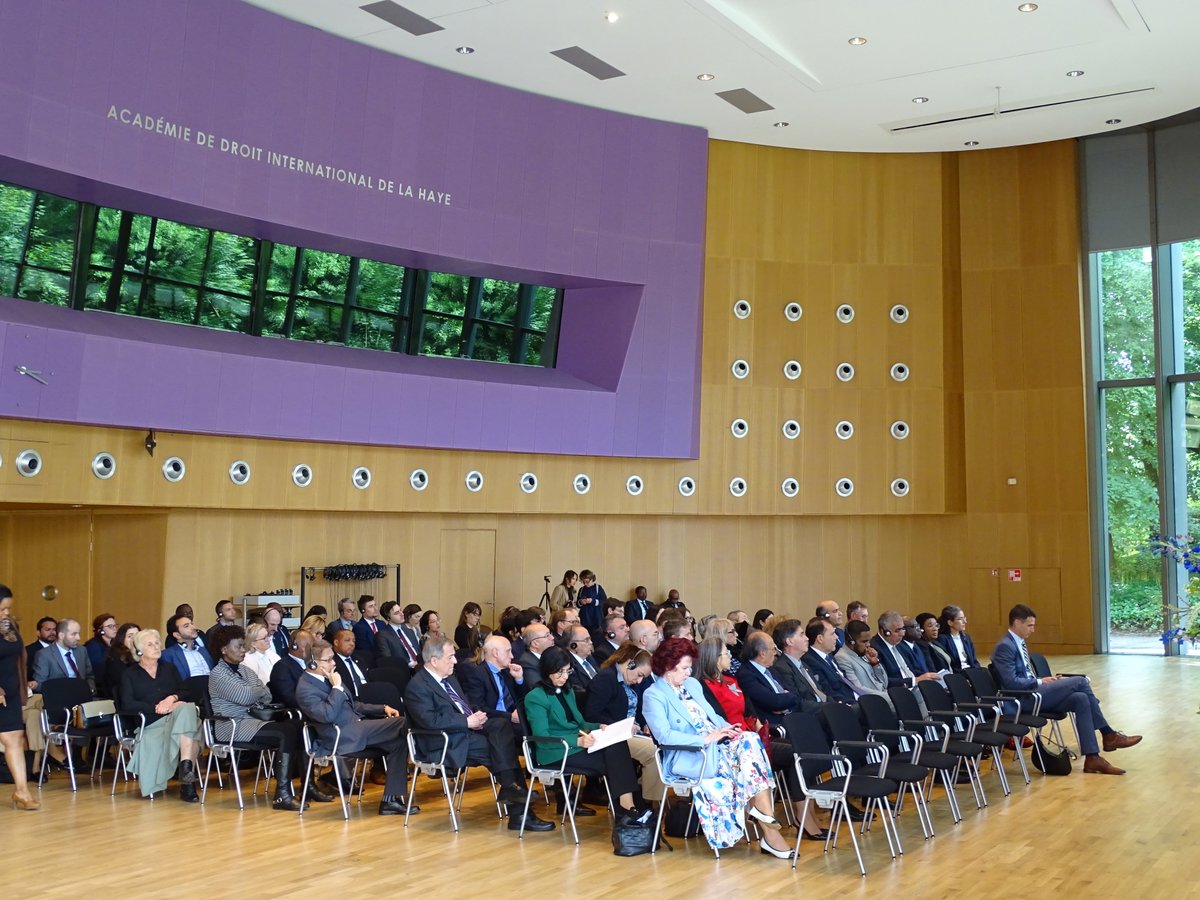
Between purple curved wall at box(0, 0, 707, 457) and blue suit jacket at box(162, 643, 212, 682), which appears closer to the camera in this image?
blue suit jacket at box(162, 643, 212, 682)

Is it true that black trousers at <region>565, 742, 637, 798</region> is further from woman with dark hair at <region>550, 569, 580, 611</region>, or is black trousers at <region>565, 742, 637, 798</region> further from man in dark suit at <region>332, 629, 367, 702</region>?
woman with dark hair at <region>550, 569, 580, 611</region>

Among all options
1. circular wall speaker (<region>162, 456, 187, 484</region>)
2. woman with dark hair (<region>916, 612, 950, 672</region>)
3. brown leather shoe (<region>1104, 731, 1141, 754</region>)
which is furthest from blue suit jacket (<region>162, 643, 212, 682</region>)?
brown leather shoe (<region>1104, 731, 1141, 754</region>)

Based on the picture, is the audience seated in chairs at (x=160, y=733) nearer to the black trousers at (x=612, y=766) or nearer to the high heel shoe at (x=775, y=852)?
the black trousers at (x=612, y=766)

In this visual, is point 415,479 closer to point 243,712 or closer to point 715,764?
point 243,712

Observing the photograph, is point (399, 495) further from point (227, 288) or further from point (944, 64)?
point (944, 64)

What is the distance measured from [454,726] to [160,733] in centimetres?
221

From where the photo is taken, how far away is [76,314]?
444 inches


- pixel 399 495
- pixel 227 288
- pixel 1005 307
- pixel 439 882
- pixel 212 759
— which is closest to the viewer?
pixel 439 882

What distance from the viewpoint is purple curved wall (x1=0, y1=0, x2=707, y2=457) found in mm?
10391

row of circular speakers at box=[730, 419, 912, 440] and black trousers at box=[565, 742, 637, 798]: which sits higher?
row of circular speakers at box=[730, 419, 912, 440]

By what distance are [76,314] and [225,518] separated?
2764 mm

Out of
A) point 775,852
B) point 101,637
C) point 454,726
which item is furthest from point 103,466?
point 775,852

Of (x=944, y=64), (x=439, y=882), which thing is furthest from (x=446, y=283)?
(x=439, y=882)

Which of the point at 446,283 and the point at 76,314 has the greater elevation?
the point at 446,283
